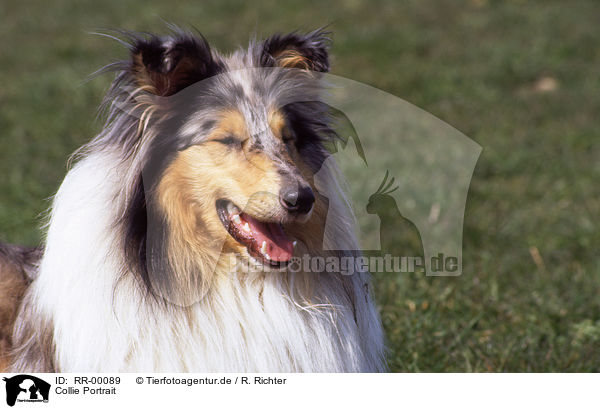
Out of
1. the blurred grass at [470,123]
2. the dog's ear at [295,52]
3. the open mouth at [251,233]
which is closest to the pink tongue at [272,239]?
the open mouth at [251,233]

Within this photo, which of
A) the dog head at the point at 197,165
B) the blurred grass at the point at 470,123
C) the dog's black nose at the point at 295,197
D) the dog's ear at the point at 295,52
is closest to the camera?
the dog's black nose at the point at 295,197

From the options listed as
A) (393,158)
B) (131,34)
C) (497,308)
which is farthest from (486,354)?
(393,158)

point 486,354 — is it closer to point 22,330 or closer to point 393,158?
point 22,330

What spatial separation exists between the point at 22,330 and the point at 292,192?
144 centimetres

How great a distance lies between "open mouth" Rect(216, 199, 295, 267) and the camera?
2.70 meters

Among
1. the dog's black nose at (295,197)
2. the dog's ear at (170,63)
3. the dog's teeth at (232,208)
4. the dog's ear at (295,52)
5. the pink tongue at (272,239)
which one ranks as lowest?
the pink tongue at (272,239)

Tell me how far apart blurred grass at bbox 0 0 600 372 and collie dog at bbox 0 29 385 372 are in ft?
2.47

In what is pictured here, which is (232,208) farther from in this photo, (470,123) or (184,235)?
(470,123)

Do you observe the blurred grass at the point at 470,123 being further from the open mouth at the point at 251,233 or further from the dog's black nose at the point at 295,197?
the dog's black nose at the point at 295,197

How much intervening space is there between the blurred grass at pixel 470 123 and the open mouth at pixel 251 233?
3.71ft

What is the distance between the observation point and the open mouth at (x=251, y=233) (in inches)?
106

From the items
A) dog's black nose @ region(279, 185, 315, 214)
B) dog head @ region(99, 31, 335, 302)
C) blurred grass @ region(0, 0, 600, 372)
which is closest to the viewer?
dog's black nose @ region(279, 185, 315, 214)

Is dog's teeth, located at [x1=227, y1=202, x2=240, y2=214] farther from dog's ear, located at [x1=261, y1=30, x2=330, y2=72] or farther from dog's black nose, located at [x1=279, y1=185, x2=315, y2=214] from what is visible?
dog's ear, located at [x1=261, y1=30, x2=330, y2=72]

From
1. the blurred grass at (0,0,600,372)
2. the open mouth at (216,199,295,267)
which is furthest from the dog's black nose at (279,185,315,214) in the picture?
the blurred grass at (0,0,600,372)
